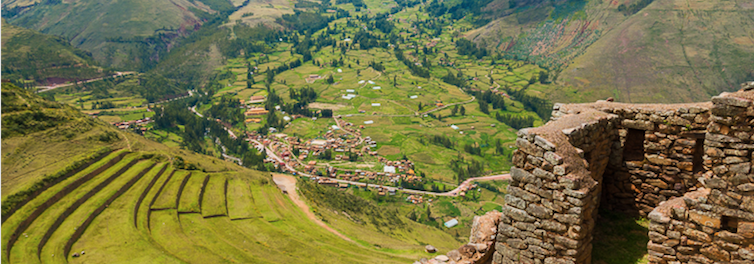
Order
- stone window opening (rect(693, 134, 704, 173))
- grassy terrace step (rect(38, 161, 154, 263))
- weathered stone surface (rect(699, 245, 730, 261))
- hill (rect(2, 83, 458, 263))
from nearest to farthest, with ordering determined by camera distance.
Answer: weathered stone surface (rect(699, 245, 730, 261)), stone window opening (rect(693, 134, 704, 173)), grassy terrace step (rect(38, 161, 154, 263)), hill (rect(2, 83, 458, 263))

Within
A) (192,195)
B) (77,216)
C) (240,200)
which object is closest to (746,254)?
(77,216)

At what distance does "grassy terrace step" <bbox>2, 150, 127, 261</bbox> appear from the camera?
120 ft

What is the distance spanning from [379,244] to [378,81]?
145 m

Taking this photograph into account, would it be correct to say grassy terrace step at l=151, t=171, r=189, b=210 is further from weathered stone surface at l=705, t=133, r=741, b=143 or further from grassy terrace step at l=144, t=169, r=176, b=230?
weathered stone surface at l=705, t=133, r=741, b=143

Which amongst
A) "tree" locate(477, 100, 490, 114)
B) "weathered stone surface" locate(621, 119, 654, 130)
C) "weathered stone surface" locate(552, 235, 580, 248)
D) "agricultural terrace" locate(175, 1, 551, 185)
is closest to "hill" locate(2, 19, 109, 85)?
"agricultural terrace" locate(175, 1, 551, 185)

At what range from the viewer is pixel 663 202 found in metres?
10.4

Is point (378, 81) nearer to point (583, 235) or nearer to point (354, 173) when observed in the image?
point (354, 173)

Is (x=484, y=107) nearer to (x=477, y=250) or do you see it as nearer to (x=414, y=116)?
(x=414, y=116)

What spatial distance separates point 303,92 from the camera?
181 m

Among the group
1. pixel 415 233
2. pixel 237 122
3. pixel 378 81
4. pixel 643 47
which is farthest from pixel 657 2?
pixel 237 122

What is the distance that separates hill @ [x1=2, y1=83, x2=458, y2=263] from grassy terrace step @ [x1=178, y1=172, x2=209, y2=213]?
0.14m

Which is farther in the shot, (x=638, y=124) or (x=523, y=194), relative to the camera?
(x=638, y=124)

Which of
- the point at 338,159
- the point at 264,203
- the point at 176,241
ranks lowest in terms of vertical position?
the point at 338,159

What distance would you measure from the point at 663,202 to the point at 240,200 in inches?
2170
